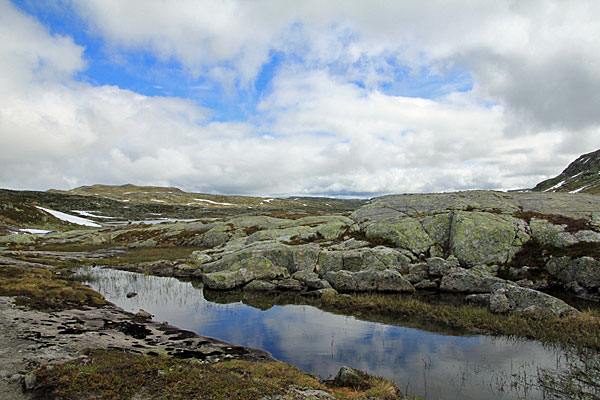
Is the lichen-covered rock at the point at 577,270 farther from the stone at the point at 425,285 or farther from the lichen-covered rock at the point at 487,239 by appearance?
the stone at the point at 425,285

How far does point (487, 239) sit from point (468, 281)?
664 cm

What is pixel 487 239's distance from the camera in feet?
100

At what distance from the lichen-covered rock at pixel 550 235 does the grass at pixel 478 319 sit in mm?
11477

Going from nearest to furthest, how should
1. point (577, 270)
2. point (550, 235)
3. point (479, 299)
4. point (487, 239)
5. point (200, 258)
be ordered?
point (479, 299)
point (577, 270)
point (550, 235)
point (487, 239)
point (200, 258)

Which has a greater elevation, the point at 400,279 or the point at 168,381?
the point at 168,381

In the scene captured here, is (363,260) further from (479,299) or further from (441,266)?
(479,299)

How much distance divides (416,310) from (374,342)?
631cm

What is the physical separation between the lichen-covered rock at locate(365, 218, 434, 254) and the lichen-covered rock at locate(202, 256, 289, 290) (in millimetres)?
12812

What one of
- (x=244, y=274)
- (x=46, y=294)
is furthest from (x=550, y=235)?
(x=46, y=294)

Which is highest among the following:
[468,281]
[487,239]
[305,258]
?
[487,239]

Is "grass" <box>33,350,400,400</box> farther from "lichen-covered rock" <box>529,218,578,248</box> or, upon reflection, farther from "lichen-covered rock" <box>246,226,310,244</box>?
"lichen-covered rock" <box>246,226,310,244</box>

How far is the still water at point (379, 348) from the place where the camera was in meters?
12.7

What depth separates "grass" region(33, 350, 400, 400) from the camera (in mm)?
9680

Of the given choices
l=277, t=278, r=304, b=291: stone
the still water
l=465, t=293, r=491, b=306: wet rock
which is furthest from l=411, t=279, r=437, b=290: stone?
l=277, t=278, r=304, b=291: stone
